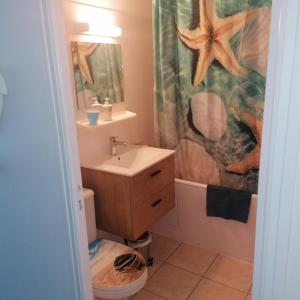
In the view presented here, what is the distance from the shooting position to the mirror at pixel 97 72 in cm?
199

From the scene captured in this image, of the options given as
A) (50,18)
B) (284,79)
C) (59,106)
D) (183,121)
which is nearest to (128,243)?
(183,121)

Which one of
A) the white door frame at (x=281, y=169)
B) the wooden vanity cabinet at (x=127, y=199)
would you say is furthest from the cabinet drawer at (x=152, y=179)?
the white door frame at (x=281, y=169)

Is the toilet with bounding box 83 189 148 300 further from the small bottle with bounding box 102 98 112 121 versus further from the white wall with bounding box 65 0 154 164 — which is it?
the small bottle with bounding box 102 98 112 121

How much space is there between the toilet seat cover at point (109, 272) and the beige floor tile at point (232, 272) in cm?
76

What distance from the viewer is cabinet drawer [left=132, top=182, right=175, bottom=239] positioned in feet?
6.48

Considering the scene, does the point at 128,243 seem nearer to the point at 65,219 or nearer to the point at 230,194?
the point at 230,194

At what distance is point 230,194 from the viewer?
228 cm

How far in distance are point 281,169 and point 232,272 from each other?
1783 millimetres

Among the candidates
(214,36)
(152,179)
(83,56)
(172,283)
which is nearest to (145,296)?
(172,283)

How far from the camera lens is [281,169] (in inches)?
28.1

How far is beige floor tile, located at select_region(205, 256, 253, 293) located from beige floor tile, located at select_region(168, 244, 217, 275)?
56mm

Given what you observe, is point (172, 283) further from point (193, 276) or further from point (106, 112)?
point (106, 112)

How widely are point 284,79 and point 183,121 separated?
179 cm

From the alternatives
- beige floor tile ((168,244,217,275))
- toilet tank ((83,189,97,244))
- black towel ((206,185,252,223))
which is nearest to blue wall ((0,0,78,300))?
toilet tank ((83,189,97,244))
